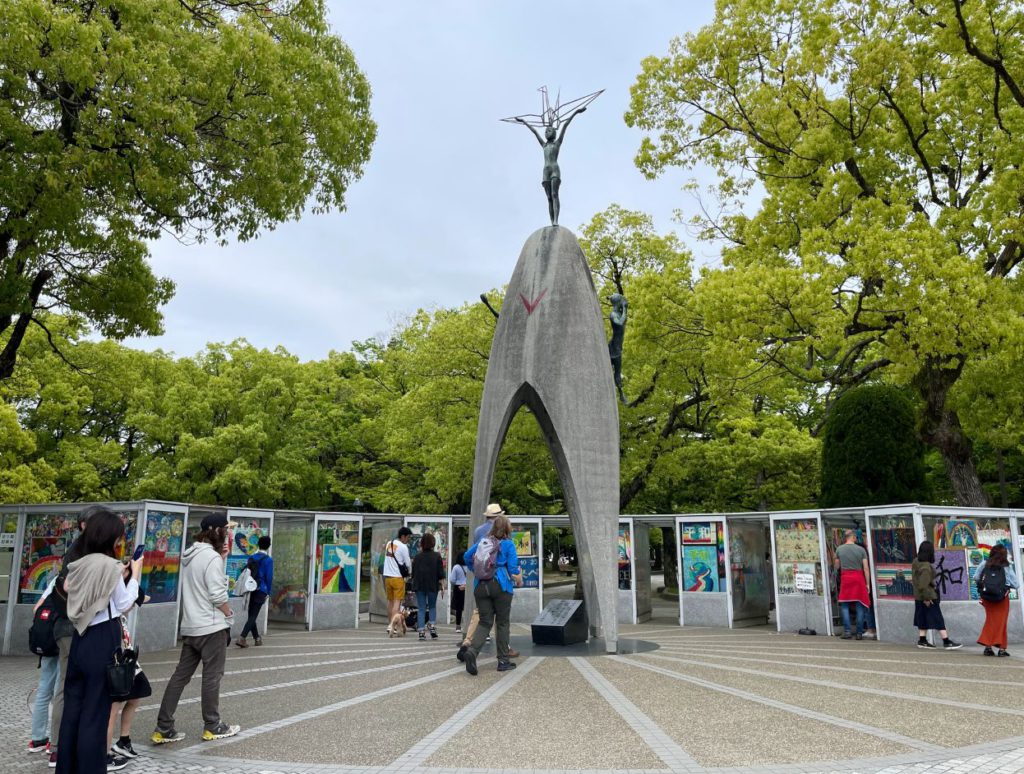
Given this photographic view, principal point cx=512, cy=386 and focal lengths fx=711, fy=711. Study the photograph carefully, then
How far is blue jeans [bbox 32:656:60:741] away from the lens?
561cm

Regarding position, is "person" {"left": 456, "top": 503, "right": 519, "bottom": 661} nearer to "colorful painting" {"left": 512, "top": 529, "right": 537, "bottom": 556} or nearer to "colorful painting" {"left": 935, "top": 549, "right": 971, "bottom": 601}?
"colorful painting" {"left": 512, "top": 529, "right": 537, "bottom": 556}

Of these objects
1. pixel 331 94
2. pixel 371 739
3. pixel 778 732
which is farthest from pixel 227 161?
pixel 778 732

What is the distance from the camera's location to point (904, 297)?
1311 cm

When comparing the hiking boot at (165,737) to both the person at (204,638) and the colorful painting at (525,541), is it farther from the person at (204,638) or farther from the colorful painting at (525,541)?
Answer: the colorful painting at (525,541)

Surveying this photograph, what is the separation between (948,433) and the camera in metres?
15.4

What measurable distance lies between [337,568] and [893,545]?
1091cm

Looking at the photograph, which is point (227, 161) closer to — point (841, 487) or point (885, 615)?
point (885, 615)

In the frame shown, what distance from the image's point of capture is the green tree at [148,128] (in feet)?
28.0

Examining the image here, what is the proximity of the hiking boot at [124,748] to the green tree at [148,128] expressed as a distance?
6571mm

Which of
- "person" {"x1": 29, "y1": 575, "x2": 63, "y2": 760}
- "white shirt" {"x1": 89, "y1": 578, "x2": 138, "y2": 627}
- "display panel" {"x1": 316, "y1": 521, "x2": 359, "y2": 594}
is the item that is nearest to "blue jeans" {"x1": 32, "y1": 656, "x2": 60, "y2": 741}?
"person" {"x1": 29, "y1": 575, "x2": 63, "y2": 760}

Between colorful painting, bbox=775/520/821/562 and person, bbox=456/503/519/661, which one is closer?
person, bbox=456/503/519/661

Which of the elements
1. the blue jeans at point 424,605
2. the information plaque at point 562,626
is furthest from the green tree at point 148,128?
the information plaque at point 562,626

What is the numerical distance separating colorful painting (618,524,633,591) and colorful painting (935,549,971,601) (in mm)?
6240

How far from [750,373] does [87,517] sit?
1456 cm
